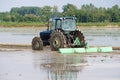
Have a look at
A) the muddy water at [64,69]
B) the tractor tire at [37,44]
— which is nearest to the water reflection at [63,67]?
the muddy water at [64,69]

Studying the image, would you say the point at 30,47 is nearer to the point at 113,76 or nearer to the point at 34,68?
the point at 34,68

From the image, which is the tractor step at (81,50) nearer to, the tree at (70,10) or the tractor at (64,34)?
the tractor at (64,34)

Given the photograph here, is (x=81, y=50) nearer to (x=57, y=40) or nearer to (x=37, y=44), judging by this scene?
(x=57, y=40)

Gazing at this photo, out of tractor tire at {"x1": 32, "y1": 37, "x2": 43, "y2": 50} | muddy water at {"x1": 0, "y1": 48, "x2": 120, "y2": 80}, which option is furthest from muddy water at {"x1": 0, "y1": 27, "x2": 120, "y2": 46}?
muddy water at {"x1": 0, "y1": 48, "x2": 120, "y2": 80}

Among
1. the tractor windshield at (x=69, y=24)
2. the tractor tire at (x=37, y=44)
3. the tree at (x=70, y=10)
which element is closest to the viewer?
the tractor windshield at (x=69, y=24)

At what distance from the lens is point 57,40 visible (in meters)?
25.9

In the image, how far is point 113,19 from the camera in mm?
127438

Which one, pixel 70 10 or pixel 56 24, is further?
Result: pixel 70 10

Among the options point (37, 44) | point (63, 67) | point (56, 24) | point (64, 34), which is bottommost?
point (37, 44)

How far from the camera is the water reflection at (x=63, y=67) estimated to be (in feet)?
48.9

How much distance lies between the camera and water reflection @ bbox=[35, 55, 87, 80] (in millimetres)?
14909

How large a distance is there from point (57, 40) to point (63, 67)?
8367 mm

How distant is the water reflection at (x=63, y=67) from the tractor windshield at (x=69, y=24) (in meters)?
3.96

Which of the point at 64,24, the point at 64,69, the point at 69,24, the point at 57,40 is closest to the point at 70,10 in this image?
the point at 69,24
